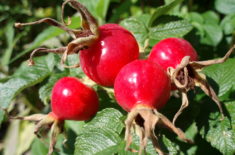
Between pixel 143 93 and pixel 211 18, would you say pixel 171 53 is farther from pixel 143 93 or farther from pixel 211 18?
pixel 211 18

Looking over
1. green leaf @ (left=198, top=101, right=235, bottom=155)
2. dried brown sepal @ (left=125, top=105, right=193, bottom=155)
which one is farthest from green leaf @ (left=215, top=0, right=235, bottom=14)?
dried brown sepal @ (left=125, top=105, right=193, bottom=155)

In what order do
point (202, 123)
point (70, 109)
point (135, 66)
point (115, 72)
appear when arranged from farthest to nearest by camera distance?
point (202, 123)
point (70, 109)
point (115, 72)
point (135, 66)

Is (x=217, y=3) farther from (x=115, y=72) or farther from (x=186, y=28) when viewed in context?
(x=115, y=72)

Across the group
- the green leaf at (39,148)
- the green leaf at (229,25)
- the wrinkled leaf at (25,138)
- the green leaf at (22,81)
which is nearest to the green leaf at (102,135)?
the green leaf at (22,81)

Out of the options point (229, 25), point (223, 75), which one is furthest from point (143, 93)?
point (229, 25)

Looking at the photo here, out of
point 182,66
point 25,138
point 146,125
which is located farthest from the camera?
point 25,138

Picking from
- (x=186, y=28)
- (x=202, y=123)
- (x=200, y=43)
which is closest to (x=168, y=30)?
(x=186, y=28)
